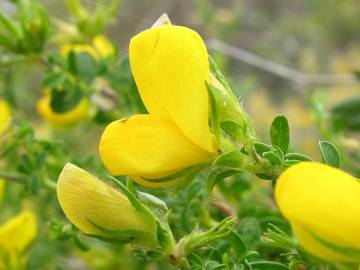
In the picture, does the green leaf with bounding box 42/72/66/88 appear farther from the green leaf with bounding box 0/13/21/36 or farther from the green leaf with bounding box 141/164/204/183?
the green leaf with bounding box 141/164/204/183

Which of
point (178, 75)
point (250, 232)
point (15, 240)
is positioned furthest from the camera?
point (15, 240)

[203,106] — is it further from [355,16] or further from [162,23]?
[355,16]

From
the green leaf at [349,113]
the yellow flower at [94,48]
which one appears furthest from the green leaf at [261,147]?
the green leaf at [349,113]

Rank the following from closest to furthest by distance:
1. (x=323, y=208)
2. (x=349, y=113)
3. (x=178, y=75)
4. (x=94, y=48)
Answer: (x=323, y=208)
(x=178, y=75)
(x=94, y=48)
(x=349, y=113)

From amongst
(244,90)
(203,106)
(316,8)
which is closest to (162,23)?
(203,106)

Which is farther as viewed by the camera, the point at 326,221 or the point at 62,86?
the point at 62,86

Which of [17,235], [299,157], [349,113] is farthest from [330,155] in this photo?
[349,113]

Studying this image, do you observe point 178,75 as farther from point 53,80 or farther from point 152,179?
point 53,80

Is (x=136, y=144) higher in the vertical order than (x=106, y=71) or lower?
higher
